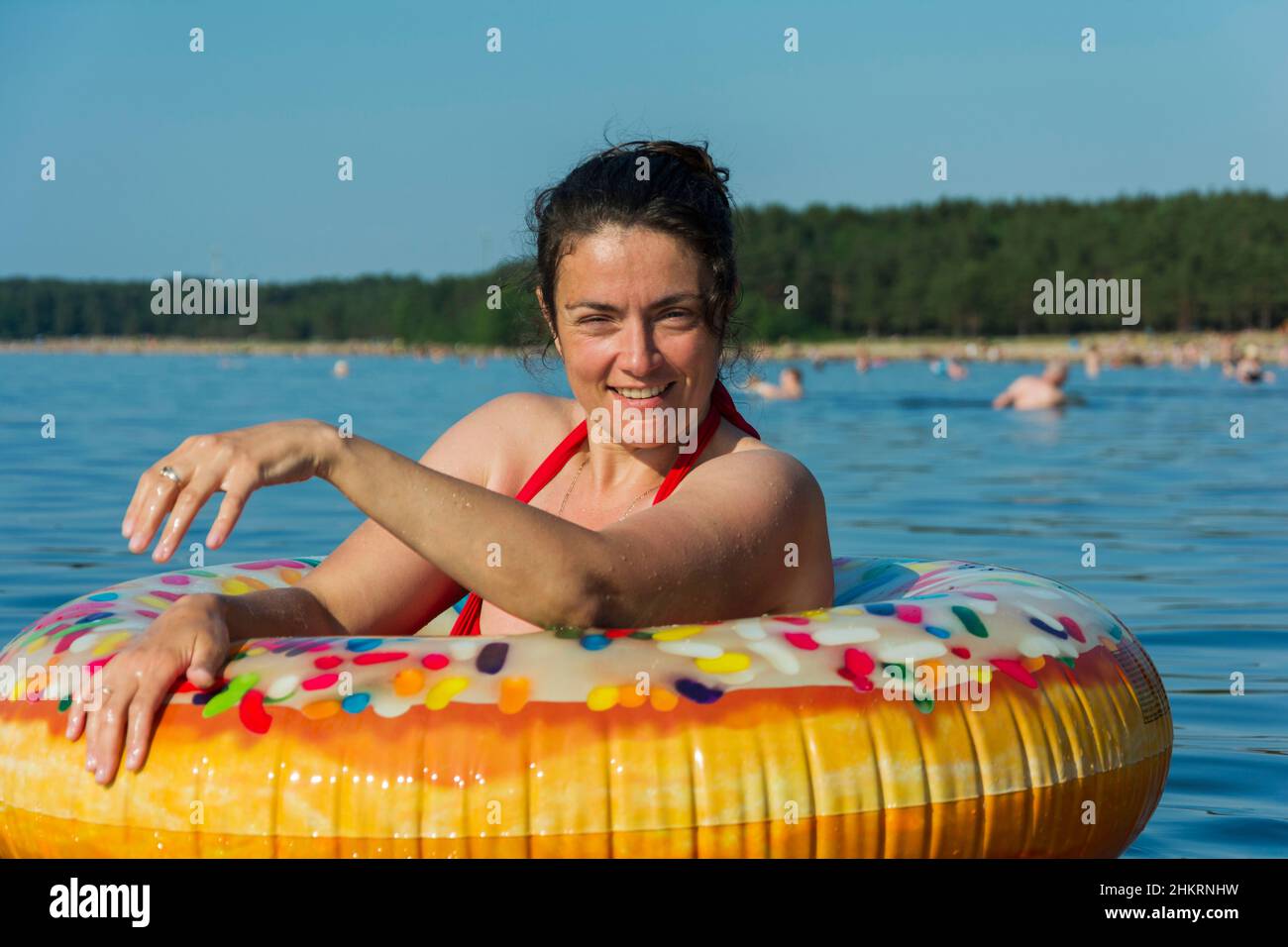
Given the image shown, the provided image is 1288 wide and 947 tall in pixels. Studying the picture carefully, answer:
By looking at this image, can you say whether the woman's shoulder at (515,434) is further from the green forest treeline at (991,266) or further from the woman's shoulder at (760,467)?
the green forest treeline at (991,266)

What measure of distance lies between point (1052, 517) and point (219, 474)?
343 inches

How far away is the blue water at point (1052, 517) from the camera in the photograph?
526 cm

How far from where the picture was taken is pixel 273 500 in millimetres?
11594

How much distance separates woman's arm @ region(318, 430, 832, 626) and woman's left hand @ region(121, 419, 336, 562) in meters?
0.06

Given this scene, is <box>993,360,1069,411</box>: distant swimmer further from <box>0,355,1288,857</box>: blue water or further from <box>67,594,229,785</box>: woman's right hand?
<box>67,594,229,785</box>: woman's right hand

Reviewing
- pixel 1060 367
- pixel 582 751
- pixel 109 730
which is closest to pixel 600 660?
pixel 582 751

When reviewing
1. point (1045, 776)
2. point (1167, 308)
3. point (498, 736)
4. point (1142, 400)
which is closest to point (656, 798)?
point (498, 736)

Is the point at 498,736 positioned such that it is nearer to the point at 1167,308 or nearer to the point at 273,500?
the point at 273,500

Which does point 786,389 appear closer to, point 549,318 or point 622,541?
point 549,318

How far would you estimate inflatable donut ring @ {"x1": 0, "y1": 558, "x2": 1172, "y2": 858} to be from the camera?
3.02 m

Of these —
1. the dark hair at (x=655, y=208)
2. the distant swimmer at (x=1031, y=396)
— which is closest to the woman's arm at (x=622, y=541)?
the dark hair at (x=655, y=208)

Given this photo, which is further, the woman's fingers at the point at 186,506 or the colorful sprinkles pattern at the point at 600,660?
the colorful sprinkles pattern at the point at 600,660

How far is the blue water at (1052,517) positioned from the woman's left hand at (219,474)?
1086mm

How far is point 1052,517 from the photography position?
10742 millimetres
